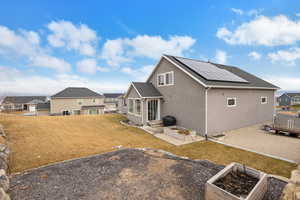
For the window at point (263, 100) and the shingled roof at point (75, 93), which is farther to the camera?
the shingled roof at point (75, 93)

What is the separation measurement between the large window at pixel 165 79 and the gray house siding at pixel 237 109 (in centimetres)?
370

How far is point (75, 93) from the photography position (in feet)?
102

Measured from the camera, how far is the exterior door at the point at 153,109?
469 inches

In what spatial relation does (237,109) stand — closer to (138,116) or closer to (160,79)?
(160,79)

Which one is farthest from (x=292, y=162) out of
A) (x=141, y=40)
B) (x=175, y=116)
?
(x=141, y=40)

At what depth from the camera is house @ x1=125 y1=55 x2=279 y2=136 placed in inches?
339

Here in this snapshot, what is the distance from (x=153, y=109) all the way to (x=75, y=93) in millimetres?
27070

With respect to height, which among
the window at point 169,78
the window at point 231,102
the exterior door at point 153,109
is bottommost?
the exterior door at point 153,109

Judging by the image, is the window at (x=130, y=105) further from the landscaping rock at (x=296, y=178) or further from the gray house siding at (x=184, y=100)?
the landscaping rock at (x=296, y=178)

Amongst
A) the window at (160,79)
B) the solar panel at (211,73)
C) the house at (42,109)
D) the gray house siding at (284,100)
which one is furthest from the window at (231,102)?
the gray house siding at (284,100)

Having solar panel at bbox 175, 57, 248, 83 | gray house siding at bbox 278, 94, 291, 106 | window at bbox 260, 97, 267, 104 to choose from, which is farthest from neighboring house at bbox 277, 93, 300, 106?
solar panel at bbox 175, 57, 248, 83

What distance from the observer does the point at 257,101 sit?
11461 millimetres

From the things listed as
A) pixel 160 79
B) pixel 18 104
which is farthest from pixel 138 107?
pixel 18 104

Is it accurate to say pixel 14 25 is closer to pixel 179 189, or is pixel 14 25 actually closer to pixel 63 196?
pixel 63 196
